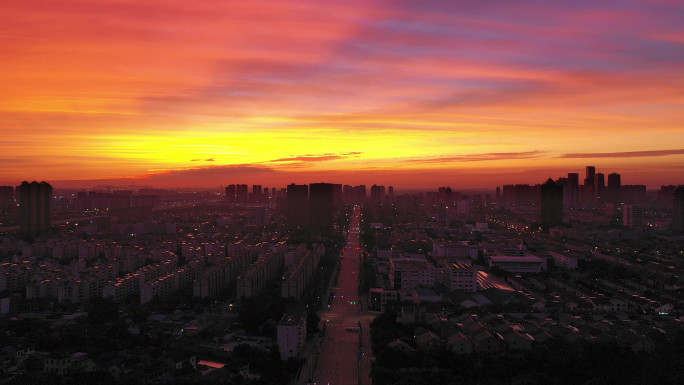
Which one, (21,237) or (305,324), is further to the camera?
(21,237)

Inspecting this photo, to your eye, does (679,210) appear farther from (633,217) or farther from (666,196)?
(666,196)

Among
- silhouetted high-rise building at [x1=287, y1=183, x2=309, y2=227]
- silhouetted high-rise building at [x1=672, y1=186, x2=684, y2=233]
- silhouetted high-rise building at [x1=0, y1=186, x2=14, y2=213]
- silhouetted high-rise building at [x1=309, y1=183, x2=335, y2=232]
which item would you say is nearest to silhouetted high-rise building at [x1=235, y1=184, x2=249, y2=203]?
silhouetted high-rise building at [x1=0, y1=186, x2=14, y2=213]

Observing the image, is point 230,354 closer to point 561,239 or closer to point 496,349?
point 496,349

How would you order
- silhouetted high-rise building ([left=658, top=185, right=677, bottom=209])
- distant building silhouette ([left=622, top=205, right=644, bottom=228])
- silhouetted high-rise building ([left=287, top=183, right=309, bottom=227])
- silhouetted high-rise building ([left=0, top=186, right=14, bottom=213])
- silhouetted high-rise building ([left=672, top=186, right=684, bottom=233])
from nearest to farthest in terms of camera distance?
silhouetted high-rise building ([left=672, top=186, right=684, bottom=233]) < silhouetted high-rise building ([left=287, top=183, right=309, bottom=227]) < distant building silhouette ([left=622, top=205, right=644, bottom=228]) < silhouetted high-rise building ([left=0, top=186, right=14, bottom=213]) < silhouetted high-rise building ([left=658, top=185, right=677, bottom=209])

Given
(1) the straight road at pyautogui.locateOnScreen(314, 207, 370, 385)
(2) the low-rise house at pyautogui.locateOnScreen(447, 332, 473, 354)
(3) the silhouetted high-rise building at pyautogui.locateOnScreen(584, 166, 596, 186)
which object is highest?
(3) the silhouetted high-rise building at pyautogui.locateOnScreen(584, 166, 596, 186)

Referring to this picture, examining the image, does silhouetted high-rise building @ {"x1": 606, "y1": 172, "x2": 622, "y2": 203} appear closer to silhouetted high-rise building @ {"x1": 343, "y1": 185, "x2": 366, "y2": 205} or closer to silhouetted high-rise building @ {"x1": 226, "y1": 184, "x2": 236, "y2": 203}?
silhouetted high-rise building @ {"x1": 343, "y1": 185, "x2": 366, "y2": 205}

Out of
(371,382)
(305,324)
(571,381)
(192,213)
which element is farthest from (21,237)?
(571,381)

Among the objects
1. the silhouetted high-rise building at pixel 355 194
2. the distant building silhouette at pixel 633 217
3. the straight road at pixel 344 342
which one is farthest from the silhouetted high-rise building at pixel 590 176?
the straight road at pixel 344 342

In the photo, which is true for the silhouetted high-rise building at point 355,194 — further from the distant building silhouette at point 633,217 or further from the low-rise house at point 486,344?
the low-rise house at point 486,344

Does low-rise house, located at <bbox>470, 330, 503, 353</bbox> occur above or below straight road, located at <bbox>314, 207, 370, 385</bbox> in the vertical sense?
above
